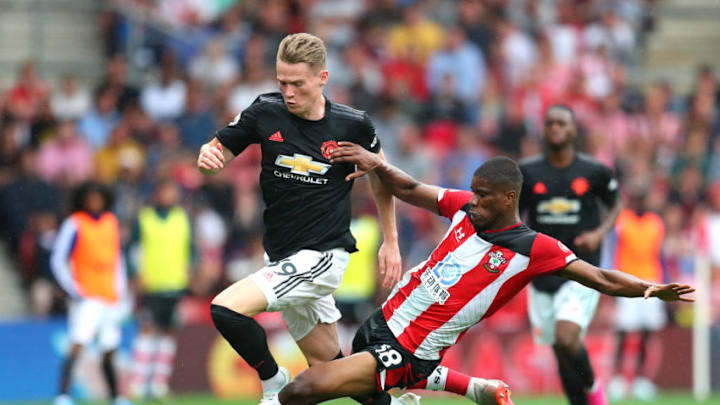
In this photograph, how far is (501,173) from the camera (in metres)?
6.95

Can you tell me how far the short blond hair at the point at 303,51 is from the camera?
7.21 metres

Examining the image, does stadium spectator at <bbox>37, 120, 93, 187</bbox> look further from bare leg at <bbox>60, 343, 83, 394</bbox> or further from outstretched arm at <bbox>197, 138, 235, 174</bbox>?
outstretched arm at <bbox>197, 138, 235, 174</bbox>

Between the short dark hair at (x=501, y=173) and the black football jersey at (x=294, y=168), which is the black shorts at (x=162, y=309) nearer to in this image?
the black football jersey at (x=294, y=168)

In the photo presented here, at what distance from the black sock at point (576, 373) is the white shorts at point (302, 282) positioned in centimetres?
253

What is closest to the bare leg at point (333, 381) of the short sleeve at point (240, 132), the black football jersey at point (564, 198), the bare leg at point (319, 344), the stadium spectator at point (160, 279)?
the bare leg at point (319, 344)

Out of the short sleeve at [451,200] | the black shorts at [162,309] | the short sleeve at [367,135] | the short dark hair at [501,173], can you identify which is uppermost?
the short sleeve at [367,135]

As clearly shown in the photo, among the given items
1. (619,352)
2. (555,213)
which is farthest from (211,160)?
(619,352)

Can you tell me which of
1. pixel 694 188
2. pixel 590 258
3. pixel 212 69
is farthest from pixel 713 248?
pixel 212 69

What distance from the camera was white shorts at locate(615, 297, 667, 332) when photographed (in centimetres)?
1429

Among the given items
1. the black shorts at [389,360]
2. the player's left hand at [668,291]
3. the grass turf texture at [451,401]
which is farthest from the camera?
the grass turf texture at [451,401]

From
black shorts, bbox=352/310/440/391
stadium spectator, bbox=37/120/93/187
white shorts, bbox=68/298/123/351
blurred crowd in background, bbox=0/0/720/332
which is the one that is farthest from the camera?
stadium spectator, bbox=37/120/93/187

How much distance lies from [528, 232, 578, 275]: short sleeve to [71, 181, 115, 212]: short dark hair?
6.15m

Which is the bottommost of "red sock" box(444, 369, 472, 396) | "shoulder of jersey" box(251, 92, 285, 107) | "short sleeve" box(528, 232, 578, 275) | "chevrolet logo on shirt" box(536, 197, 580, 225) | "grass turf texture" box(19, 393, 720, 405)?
"grass turf texture" box(19, 393, 720, 405)

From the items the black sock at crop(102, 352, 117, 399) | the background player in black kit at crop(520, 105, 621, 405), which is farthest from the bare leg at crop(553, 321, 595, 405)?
the black sock at crop(102, 352, 117, 399)
